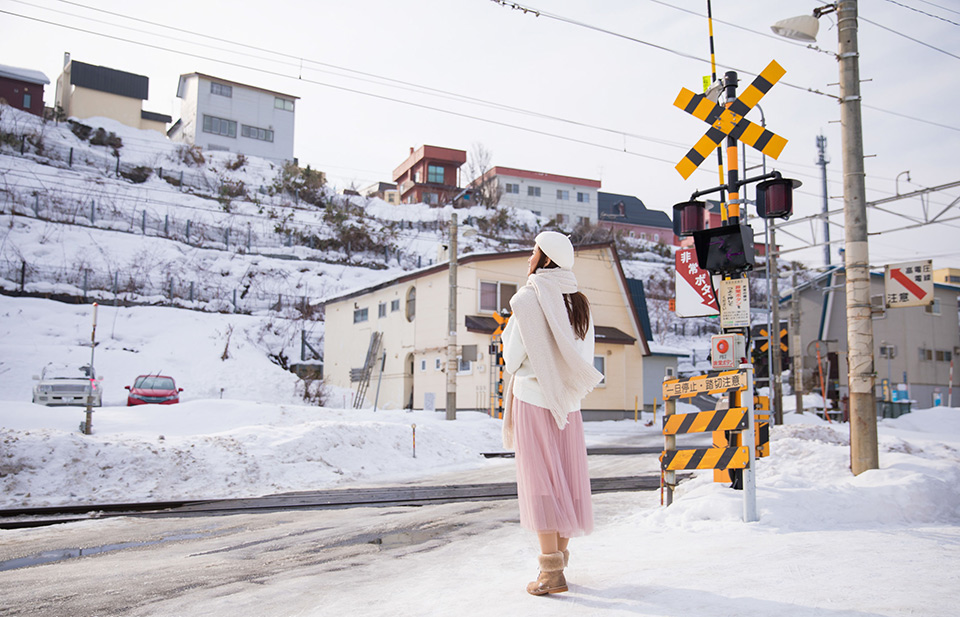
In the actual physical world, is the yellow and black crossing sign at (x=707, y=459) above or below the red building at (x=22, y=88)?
below

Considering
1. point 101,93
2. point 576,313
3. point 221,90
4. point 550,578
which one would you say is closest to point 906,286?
point 576,313

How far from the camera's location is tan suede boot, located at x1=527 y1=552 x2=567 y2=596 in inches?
137

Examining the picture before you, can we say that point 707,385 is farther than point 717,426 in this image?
Yes

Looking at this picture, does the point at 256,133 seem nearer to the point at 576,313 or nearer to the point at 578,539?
the point at 578,539

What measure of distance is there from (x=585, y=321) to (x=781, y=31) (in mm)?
7361

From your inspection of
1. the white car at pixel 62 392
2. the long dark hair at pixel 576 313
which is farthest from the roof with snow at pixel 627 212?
the long dark hair at pixel 576 313

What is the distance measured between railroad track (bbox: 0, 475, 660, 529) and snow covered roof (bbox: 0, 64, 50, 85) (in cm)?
5747

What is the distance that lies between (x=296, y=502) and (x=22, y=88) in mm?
58501

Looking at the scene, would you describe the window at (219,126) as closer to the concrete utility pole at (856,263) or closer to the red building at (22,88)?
the red building at (22,88)

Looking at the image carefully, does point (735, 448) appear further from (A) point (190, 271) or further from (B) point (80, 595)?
(A) point (190, 271)

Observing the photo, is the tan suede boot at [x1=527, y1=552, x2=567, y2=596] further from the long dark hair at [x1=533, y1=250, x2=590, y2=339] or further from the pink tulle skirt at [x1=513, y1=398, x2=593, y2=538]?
the long dark hair at [x1=533, y1=250, x2=590, y2=339]

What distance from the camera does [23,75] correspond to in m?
52.5

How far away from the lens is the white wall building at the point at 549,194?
221 feet

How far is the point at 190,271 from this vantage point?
1772 inches
